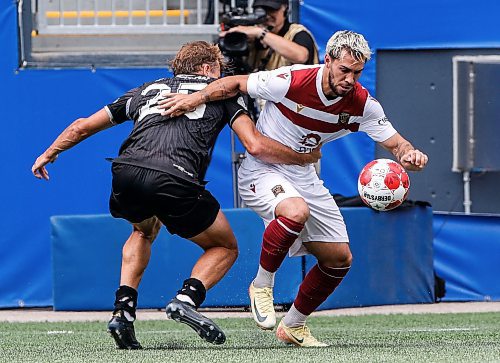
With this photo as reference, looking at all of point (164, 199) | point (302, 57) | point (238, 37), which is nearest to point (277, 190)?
point (164, 199)

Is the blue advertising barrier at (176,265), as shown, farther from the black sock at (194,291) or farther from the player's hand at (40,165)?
the black sock at (194,291)

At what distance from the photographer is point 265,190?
6773mm

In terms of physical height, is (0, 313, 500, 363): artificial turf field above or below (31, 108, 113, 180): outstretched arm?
below

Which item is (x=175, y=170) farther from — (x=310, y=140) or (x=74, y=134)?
(x=310, y=140)

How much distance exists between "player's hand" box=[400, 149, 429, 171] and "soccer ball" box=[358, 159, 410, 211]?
0.25 meters

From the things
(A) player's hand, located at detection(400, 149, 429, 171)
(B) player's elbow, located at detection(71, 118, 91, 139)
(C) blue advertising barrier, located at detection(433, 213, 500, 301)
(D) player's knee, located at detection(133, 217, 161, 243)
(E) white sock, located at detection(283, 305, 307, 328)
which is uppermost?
(B) player's elbow, located at detection(71, 118, 91, 139)

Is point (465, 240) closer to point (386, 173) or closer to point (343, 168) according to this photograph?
point (343, 168)

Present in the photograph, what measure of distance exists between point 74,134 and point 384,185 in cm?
173

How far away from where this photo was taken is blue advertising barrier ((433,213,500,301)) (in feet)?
36.8

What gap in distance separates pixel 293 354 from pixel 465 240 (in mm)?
5580

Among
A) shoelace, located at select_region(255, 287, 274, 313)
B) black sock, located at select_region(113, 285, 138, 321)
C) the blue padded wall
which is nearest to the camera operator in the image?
the blue padded wall

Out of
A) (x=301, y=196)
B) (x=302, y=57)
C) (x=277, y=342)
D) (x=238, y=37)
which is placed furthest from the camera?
(x=238, y=37)

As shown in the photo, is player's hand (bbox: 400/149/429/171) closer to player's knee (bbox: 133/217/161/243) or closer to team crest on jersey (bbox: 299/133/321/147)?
team crest on jersey (bbox: 299/133/321/147)

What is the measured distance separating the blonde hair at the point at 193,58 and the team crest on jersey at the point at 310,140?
66 cm
